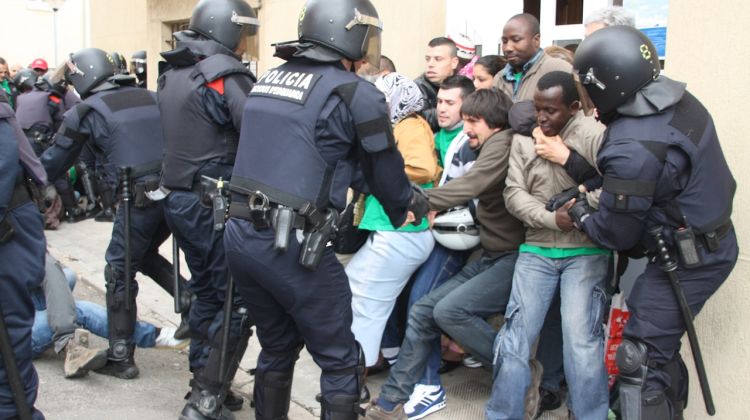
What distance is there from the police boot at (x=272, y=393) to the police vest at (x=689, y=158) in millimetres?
1665

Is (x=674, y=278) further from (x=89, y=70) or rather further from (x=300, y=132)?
(x=89, y=70)

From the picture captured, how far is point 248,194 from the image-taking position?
3.26 meters

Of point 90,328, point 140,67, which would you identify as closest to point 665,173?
point 90,328

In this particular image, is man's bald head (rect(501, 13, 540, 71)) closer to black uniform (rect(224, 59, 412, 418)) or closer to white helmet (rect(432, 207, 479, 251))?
white helmet (rect(432, 207, 479, 251))

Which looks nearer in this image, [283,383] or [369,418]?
[283,383]

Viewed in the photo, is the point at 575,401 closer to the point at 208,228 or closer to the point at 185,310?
the point at 208,228

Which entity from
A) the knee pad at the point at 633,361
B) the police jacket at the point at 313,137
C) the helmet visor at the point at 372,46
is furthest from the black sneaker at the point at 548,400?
the helmet visor at the point at 372,46

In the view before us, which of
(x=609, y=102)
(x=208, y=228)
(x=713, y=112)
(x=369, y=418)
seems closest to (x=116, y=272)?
(x=208, y=228)

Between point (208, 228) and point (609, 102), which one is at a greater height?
point (609, 102)

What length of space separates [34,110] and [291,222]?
7.51 m

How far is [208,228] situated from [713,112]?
2.55 meters

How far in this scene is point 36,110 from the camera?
9.57m

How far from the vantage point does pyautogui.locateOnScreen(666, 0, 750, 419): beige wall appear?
354 centimetres

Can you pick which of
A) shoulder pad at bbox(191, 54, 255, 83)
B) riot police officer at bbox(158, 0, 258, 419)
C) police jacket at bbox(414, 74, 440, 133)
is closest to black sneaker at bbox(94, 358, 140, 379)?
riot police officer at bbox(158, 0, 258, 419)
